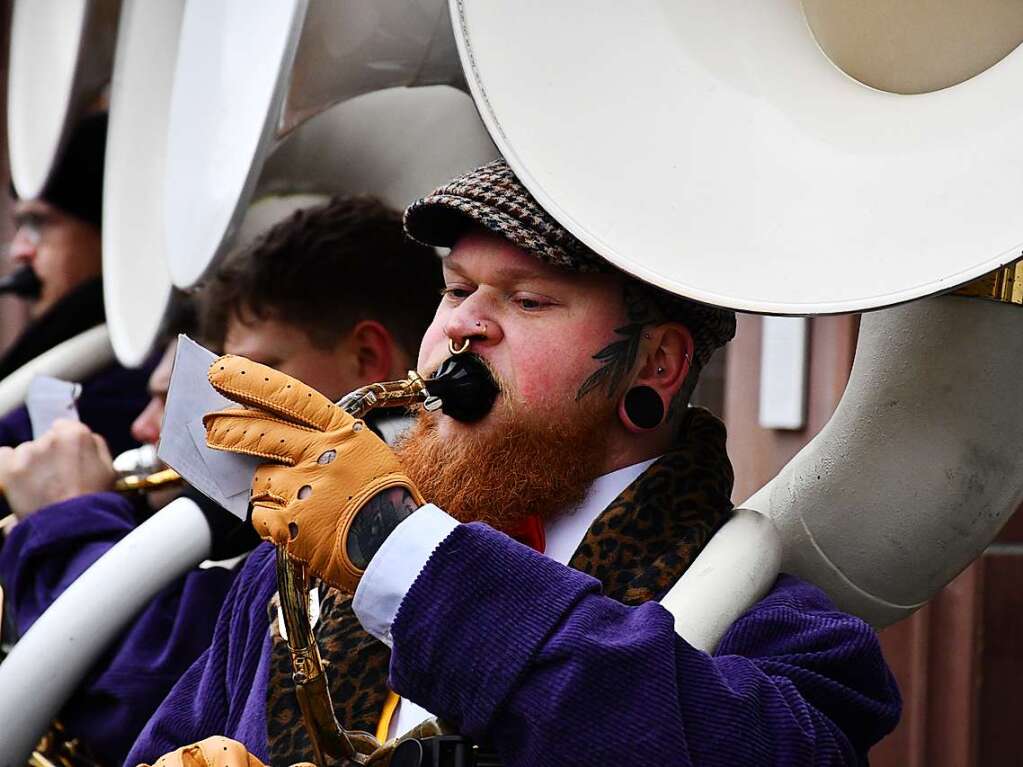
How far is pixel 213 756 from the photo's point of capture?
161cm

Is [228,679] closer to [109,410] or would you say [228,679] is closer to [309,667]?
[309,667]

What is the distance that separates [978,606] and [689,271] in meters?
1.22

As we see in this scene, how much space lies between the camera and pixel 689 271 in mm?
1630

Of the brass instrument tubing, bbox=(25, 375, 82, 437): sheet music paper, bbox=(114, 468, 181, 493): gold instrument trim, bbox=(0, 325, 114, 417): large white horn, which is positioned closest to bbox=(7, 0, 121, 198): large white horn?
bbox=(0, 325, 114, 417): large white horn

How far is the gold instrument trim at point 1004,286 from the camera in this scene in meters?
1.73

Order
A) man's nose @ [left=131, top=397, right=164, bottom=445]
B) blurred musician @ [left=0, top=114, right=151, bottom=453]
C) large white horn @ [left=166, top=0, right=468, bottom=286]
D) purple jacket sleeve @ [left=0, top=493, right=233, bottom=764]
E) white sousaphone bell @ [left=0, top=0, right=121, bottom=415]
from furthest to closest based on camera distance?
blurred musician @ [left=0, top=114, right=151, bottom=453], white sousaphone bell @ [left=0, top=0, right=121, bottom=415], man's nose @ [left=131, top=397, right=164, bottom=445], purple jacket sleeve @ [left=0, top=493, right=233, bottom=764], large white horn @ [left=166, top=0, right=468, bottom=286]

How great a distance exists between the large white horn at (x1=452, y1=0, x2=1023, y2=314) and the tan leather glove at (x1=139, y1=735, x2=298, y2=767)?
0.62 meters

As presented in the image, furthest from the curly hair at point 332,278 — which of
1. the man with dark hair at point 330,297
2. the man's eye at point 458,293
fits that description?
the man's eye at point 458,293

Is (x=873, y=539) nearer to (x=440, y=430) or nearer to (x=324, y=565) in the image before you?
(x=440, y=430)

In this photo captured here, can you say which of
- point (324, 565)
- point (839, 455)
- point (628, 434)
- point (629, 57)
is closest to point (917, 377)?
point (839, 455)

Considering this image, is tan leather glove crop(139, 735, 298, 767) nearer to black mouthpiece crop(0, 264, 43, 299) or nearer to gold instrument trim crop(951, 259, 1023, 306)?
gold instrument trim crop(951, 259, 1023, 306)

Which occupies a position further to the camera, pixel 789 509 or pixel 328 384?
pixel 328 384

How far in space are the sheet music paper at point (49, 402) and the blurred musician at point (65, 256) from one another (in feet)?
1.29

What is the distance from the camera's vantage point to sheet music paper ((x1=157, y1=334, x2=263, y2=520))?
5.07 ft
